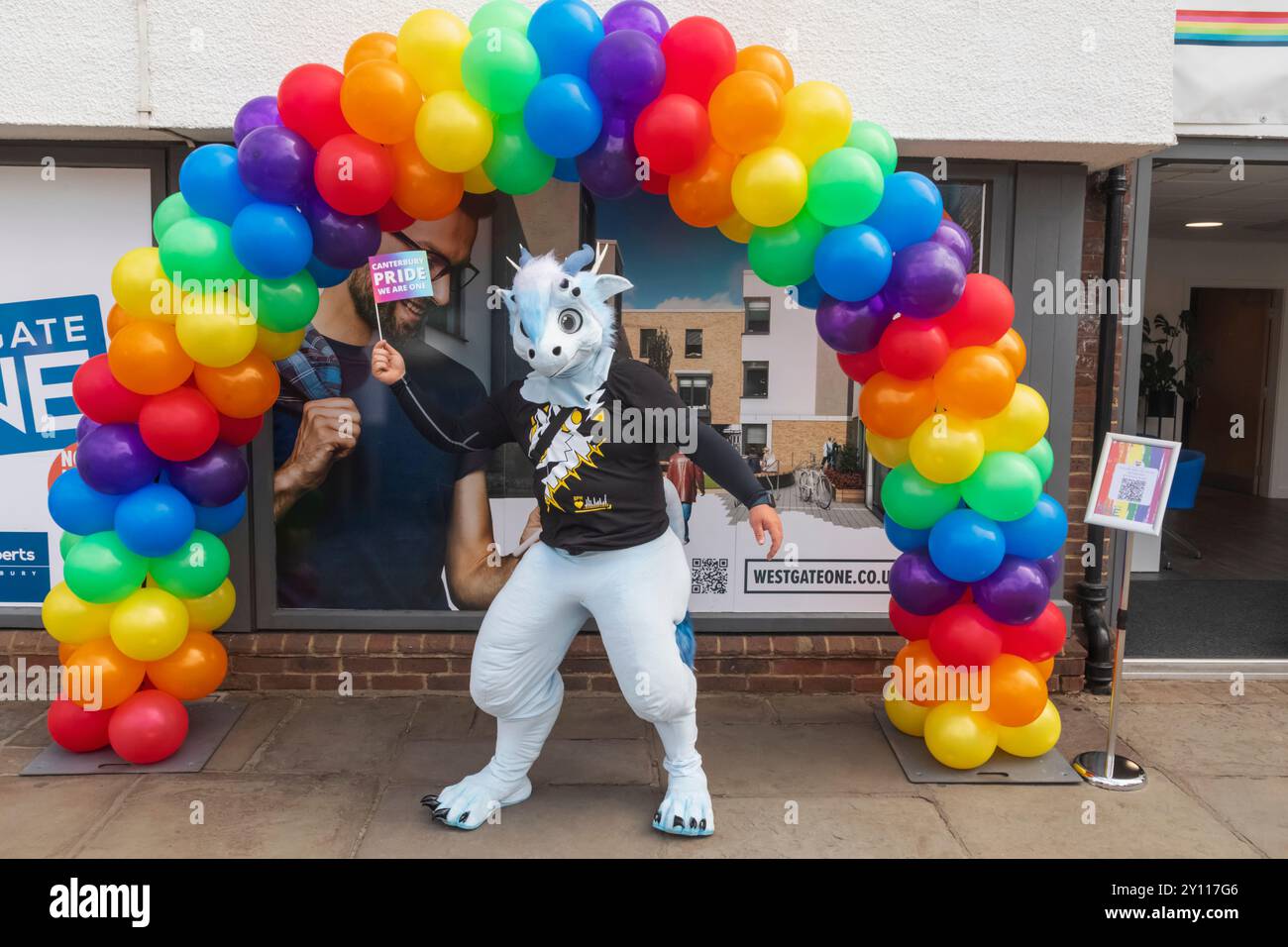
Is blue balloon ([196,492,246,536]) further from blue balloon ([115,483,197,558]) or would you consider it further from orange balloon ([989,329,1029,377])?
orange balloon ([989,329,1029,377])

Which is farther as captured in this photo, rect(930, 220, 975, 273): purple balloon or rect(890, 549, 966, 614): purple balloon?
rect(890, 549, 966, 614): purple balloon

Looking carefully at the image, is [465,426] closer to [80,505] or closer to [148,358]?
[148,358]

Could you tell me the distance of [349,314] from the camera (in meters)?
5.35

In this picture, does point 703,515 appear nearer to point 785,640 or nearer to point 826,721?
point 785,640

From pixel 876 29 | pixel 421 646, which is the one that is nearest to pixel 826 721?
pixel 421 646

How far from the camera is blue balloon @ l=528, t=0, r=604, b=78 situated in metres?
3.73

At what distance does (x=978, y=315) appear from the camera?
160 inches

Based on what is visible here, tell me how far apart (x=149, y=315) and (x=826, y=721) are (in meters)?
3.57

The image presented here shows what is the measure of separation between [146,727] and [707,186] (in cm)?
322

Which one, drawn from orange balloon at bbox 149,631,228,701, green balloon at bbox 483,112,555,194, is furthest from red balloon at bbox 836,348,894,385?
orange balloon at bbox 149,631,228,701

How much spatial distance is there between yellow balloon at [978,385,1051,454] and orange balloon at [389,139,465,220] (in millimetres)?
2304

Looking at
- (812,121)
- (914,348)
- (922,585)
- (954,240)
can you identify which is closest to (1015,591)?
(922,585)

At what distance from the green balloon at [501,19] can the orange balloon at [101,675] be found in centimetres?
296

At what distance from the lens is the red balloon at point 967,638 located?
428cm
